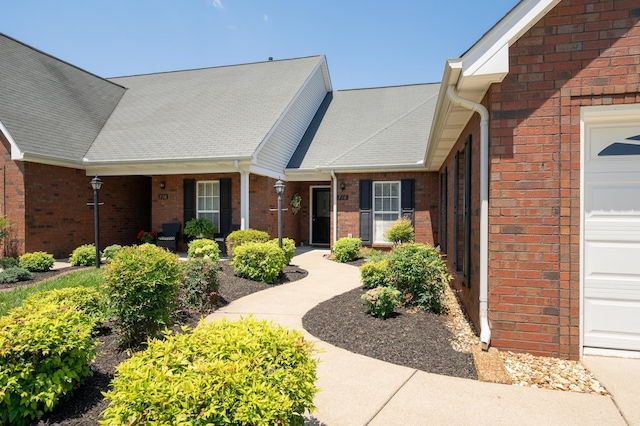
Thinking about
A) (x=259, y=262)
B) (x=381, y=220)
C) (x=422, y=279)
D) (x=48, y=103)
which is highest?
(x=48, y=103)

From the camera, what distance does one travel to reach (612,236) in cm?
368

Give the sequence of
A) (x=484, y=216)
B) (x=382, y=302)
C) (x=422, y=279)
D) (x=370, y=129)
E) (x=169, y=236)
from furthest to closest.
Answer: (x=370, y=129), (x=169, y=236), (x=422, y=279), (x=382, y=302), (x=484, y=216)

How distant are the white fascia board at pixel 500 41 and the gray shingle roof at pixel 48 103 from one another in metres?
11.5

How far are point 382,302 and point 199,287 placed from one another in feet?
9.23

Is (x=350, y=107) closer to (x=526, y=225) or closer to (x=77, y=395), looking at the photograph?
(x=526, y=225)

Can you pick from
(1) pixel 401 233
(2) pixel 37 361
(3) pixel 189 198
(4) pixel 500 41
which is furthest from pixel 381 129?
(2) pixel 37 361

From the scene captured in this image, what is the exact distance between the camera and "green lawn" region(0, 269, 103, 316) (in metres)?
5.73

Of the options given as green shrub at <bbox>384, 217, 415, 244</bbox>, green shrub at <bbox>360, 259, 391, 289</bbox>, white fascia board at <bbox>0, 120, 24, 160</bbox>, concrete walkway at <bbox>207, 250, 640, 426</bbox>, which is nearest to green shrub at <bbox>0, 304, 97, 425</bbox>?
concrete walkway at <bbox>207, 250, 640, 426</bbox>

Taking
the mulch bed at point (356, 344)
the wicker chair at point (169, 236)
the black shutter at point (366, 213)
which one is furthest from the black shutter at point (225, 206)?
the mulch bed at point (356, 344)

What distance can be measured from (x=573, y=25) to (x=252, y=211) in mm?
9551

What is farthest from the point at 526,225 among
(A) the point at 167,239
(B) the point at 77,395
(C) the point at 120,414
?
(A) the point at 167,239

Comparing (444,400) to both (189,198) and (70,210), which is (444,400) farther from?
(70,210)

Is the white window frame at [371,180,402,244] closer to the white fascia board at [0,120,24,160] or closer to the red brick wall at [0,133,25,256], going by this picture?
the white fascia board at [0,120,24,160]

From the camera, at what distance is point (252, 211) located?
38.3 feet
